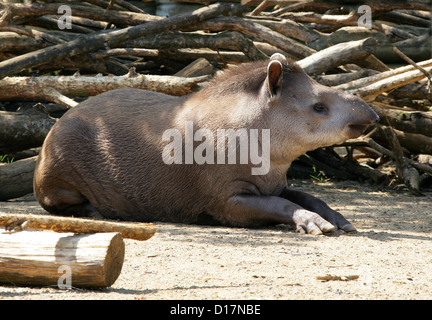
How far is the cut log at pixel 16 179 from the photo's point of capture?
718 centimetres

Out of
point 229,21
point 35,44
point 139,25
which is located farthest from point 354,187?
point 35,44

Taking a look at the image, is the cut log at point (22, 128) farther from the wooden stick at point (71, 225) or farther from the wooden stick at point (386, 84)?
the wooden stick at point (71, 225)

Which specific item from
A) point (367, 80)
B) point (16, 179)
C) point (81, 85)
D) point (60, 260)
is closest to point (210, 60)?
point (81, 85)

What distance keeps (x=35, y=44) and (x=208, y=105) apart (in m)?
3.65

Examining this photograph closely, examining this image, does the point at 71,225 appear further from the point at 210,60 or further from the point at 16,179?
the point at 210,60

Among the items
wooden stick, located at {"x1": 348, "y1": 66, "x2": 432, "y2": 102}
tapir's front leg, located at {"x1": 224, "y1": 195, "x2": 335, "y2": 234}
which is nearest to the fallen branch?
Result: wooden stick, located at {"x1": 348, "y1": 66, "x2": 432, "y2": 102}

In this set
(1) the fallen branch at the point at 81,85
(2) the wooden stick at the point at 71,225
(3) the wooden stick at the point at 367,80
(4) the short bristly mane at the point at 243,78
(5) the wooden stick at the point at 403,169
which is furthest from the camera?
(5) the wooden stick at the point at 403,169

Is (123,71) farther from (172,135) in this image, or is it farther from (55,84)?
(172,135)

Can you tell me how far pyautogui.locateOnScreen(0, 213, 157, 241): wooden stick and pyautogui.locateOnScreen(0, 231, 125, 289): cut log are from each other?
0.06m

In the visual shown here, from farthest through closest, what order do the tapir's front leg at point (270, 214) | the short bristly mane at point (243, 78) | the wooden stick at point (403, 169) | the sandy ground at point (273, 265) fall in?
the wooden stick at point (403, 169) → the short bristly mane at point (243, 78) → the tapir's front leg at point (270, 214) → the sandy ground at point (273, 265)

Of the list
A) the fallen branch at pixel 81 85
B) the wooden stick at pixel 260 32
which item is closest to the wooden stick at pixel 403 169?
the wooden stick at pixel 260 32

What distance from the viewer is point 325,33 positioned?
9664mm

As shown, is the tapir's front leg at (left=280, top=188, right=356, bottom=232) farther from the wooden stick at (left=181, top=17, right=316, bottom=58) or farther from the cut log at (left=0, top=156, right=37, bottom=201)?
the cut log at (left=0, top=156, right=37, bottom=201)

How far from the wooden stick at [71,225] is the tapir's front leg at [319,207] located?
232 cm
